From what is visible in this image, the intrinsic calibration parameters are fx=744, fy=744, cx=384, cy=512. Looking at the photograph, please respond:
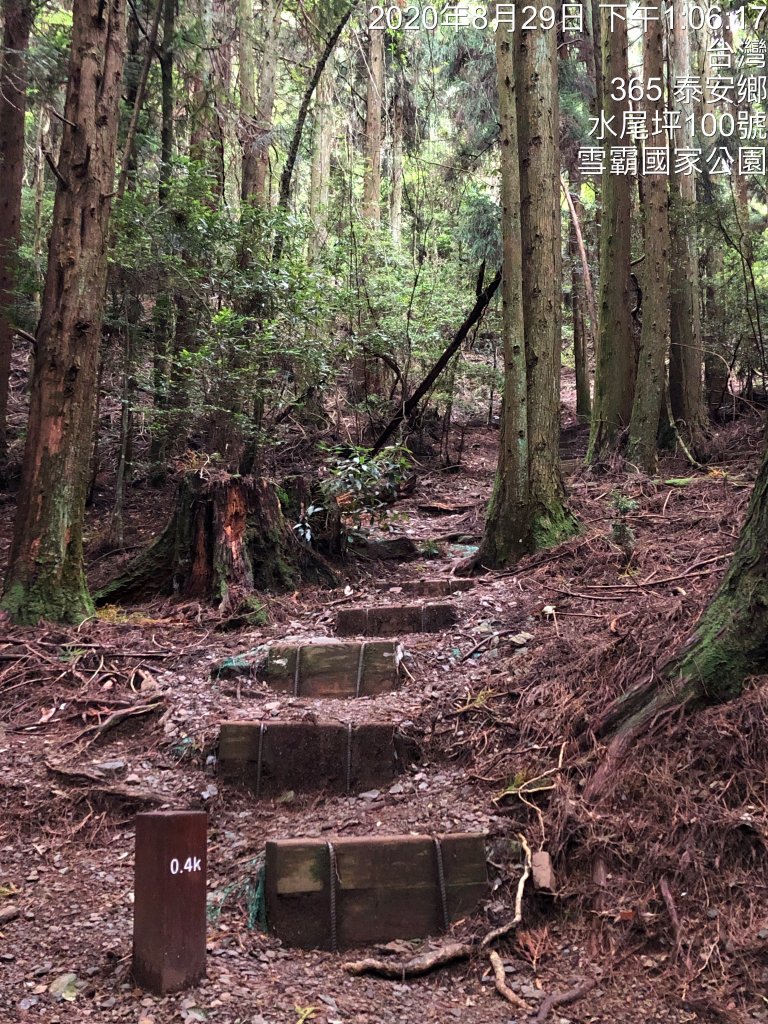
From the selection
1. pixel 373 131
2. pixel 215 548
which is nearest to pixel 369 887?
pixel 215 548

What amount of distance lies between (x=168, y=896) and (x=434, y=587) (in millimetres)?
4154

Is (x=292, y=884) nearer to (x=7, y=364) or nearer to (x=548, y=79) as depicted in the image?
(x=548, y=79)

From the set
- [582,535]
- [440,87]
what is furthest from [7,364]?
[440,87]

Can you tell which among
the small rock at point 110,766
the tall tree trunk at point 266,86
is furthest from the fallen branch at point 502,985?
the tall tree trunk at point 266,86

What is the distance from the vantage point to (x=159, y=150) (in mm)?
10781

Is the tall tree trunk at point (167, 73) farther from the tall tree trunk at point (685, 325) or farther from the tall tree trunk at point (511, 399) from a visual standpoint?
the tall tree trunk at point (685, 325)

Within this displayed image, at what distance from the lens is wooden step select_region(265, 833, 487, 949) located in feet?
10.7

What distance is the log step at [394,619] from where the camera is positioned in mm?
5789

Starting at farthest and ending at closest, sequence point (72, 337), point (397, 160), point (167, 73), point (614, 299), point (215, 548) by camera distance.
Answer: point (397, 160) → point (167, 73) → point (614, 299) → point (215, 548) → point (72, 337)

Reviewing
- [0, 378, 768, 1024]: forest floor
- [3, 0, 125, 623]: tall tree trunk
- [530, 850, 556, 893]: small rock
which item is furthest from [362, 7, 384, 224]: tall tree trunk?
[530, 850, 556, 893]: small rock

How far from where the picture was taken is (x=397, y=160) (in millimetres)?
18984

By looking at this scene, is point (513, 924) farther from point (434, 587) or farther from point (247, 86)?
point (247, 86)

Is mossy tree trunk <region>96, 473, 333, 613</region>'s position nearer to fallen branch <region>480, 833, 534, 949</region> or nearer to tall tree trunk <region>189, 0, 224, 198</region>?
fallen branch <region>480, 833, 534, 949</region>

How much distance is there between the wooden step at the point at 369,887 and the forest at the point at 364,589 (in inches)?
0.6
